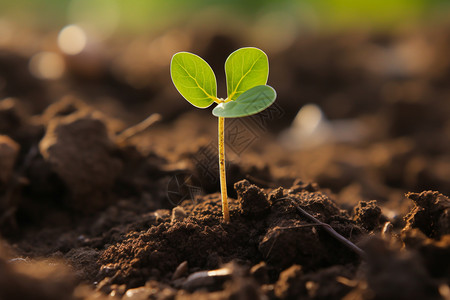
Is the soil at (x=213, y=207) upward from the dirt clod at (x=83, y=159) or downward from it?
downward

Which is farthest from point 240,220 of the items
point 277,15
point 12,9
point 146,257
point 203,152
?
point 12,9

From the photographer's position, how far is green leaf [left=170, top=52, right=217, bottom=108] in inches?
43.7

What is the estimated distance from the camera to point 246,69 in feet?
3.67

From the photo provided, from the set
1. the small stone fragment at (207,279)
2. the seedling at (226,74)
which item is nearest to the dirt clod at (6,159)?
the seedling at (226,74)

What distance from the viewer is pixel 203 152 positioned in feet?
Result: 6.12

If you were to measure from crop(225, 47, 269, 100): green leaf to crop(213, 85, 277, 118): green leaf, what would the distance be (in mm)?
110

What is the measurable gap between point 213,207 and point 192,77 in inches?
18.1

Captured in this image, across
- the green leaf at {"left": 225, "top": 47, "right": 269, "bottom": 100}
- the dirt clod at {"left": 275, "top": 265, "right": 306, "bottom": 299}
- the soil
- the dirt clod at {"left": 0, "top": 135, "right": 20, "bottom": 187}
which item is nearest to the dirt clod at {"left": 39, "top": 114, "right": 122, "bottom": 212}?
the soil

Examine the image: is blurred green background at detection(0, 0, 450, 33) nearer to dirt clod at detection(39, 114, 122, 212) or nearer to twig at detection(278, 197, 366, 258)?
dirt clod at detection(39, 114, 122, 212)

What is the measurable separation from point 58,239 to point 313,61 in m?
3.98

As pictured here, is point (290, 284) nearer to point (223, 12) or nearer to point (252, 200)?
point (252, 200)

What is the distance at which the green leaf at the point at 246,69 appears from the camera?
3.62 ft

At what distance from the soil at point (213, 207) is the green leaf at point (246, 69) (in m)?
0.33

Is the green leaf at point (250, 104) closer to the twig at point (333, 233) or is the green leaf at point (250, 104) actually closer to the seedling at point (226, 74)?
the seedling at point (226, 74)
